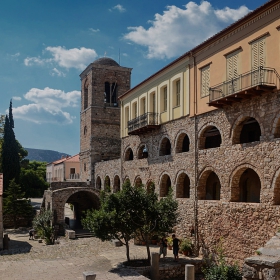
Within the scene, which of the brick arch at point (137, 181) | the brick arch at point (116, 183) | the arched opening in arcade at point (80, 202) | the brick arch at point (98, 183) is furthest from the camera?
the brick arch at point (98, 183)

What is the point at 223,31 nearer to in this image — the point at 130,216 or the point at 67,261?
the point at 130,216

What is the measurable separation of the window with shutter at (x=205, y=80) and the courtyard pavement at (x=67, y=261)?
903 centimetres

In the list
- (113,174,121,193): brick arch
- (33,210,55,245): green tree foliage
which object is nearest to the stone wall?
(113,174,121,193): brick arch

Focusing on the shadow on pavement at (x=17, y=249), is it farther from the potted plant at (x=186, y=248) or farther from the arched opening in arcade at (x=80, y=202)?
the potted plant at (x=186, y=248)

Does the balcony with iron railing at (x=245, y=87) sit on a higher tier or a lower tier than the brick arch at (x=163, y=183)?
higher

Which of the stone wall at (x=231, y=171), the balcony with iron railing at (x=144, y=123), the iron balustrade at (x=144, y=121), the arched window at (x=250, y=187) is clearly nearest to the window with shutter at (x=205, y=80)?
the stone wall at (x=231, y=171)

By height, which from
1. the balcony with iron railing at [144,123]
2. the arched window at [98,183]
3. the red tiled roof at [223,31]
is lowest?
the arched window at [98,183]

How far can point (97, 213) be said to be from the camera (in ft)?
54.8

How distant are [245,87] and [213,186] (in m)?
7.38

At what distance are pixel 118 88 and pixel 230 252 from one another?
24.9 m

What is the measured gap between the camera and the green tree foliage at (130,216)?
A: 16.6 metres

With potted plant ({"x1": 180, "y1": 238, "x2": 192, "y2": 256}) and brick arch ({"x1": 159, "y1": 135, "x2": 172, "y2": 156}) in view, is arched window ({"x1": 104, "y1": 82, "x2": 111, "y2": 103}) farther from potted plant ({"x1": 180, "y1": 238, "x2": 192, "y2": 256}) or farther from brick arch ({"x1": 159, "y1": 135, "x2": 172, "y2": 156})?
potted plant ({"x1": 180, "y1": 238, "x2": 192, "y2": 256})

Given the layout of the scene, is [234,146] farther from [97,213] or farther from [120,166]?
[120,166]

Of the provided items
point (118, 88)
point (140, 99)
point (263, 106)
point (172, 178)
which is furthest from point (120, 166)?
point (263, 106)
